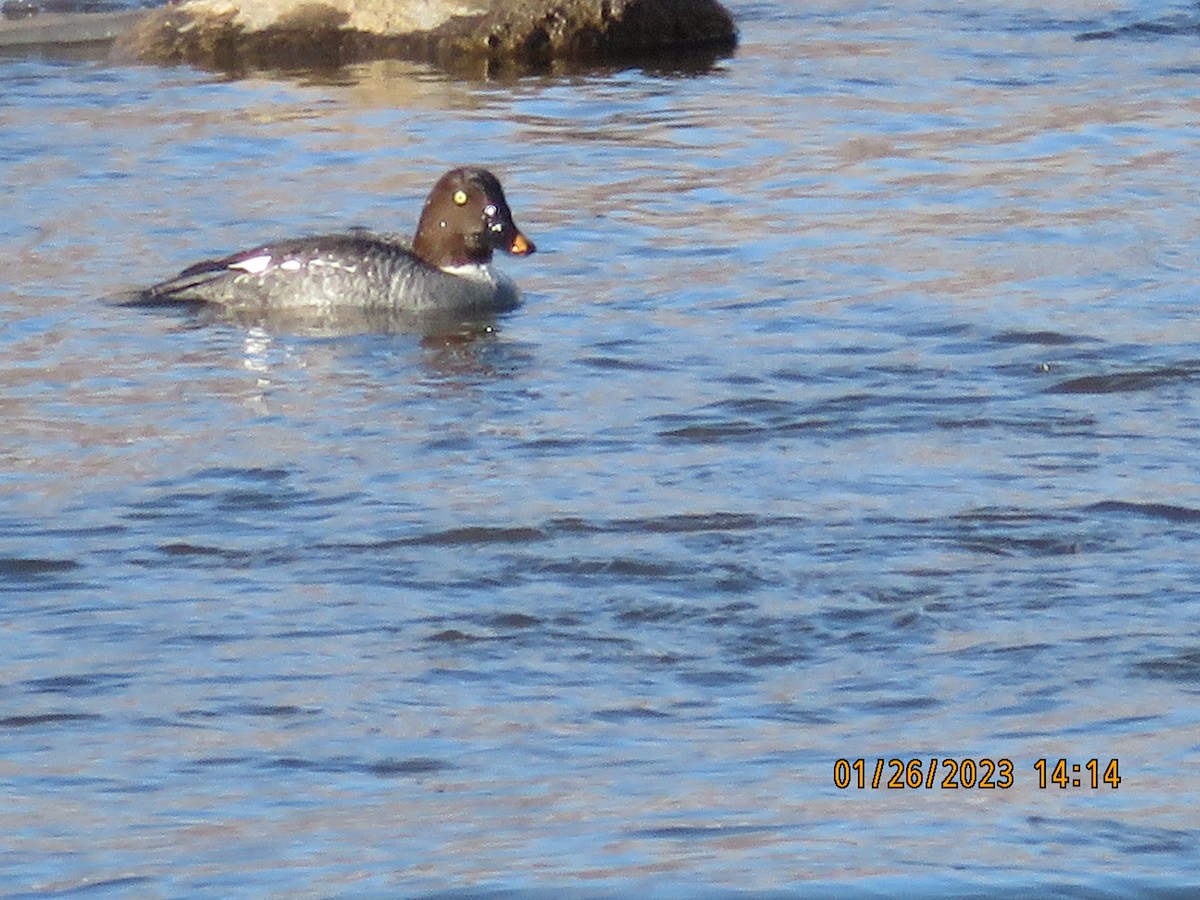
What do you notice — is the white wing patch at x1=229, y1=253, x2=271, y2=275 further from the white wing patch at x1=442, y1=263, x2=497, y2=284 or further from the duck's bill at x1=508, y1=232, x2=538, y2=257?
the duck's bill at x1=508, y1=232, x2=538, y2=257

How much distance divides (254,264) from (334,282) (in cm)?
35

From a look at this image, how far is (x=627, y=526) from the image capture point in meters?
7.64

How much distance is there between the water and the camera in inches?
212

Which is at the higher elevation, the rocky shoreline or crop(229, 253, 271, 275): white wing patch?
the rocky shoreline

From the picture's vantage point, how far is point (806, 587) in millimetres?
6984

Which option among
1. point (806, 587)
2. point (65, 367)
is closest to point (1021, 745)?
point (806, 587)
